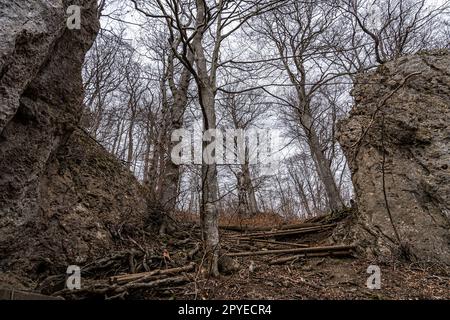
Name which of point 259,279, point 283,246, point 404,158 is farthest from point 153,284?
point 404,158

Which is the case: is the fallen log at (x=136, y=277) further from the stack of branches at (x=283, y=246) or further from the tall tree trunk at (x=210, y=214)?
the stack of branches at (x=283, y=246)

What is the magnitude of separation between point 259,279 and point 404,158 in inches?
138

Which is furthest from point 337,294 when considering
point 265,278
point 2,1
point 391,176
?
point 2,1

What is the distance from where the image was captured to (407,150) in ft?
15.4

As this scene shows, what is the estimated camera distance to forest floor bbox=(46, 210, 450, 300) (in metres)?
2.70

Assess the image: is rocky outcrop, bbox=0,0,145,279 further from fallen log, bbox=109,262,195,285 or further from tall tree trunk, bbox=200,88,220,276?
tall tree trunk, bbox=200,88,220,276

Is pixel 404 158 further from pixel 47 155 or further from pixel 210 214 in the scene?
pixel 47 155

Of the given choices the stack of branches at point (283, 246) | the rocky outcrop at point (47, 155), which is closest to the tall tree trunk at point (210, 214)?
the stack of branches at point (283, 246)

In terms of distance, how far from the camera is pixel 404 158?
15.2 feet

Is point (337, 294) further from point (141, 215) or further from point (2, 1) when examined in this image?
point (2, 1)

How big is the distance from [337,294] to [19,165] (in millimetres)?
4019

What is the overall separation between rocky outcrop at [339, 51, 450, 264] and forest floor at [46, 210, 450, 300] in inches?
16.8
